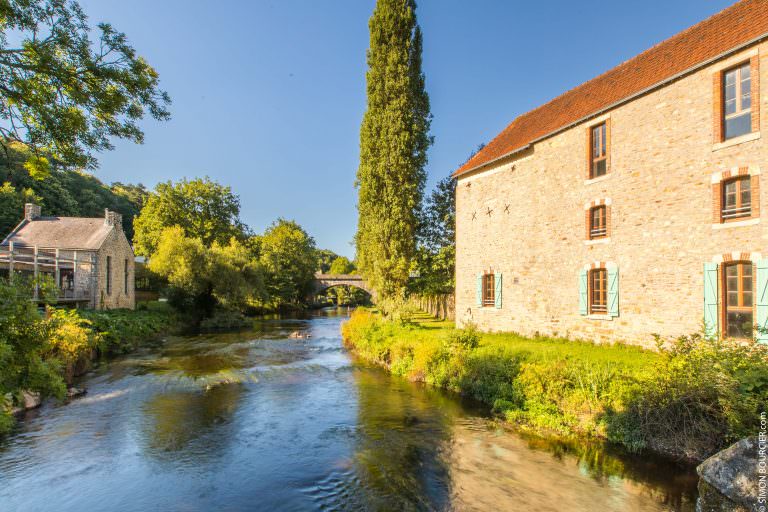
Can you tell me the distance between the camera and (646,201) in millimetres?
11391

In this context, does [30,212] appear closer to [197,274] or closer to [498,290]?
[197,274]

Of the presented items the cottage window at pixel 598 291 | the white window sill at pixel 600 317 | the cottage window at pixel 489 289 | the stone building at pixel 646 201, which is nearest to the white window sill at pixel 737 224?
the stone building at pixel 646 201

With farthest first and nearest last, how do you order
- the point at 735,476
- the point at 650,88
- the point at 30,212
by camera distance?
the point at 30,212 < the point at 650,88 < the point at 735,476

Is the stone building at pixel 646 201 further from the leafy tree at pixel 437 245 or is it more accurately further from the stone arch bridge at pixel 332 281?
the stone arch bridge at pixel 332 281

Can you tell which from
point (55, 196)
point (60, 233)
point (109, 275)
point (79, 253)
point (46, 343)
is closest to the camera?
point (46, 343)

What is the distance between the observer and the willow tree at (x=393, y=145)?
802 inches

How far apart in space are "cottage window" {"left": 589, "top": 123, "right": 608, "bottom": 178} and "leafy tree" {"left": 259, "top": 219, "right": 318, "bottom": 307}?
3460 centimetres

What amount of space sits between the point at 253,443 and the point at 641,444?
24.1 feet

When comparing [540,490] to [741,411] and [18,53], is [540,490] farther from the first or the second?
[18,53]

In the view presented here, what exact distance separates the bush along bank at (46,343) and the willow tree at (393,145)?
11959mm

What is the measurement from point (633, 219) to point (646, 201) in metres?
0.58

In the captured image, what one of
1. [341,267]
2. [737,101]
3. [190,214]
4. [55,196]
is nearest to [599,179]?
[737,101]

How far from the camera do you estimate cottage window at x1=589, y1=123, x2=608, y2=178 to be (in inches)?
506

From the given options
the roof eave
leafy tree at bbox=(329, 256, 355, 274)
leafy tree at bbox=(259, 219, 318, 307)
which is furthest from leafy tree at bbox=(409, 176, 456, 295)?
leafy tree at bbox=(329, 256, 355, 274)
